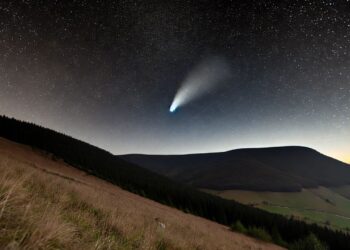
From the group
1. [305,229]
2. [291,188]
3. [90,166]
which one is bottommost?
[305,229]

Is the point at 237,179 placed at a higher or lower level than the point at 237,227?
higher

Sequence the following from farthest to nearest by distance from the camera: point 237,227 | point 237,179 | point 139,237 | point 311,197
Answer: point 237,179 → point 311,197 → point 237,227 → point 139,237

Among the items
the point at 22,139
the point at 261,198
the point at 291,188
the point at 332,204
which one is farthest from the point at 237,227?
the point at 291,188

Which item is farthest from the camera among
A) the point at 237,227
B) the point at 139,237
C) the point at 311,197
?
the point at 311,197

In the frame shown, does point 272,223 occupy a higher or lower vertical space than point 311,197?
lower

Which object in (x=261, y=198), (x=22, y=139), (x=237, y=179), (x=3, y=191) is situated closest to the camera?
(x=3, y=191)

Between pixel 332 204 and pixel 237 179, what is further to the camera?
pixel 237 179

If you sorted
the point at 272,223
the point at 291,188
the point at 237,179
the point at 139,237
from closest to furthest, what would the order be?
1. the point at 139,237
2. the point at 272,223
3. the point at 291,188
4. the point at 237,179

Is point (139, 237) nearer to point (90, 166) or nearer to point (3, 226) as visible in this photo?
point (3, 226)

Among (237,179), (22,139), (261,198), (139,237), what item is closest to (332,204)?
(261,198)

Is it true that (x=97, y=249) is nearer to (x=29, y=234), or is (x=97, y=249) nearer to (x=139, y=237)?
(x=29, y=234)
